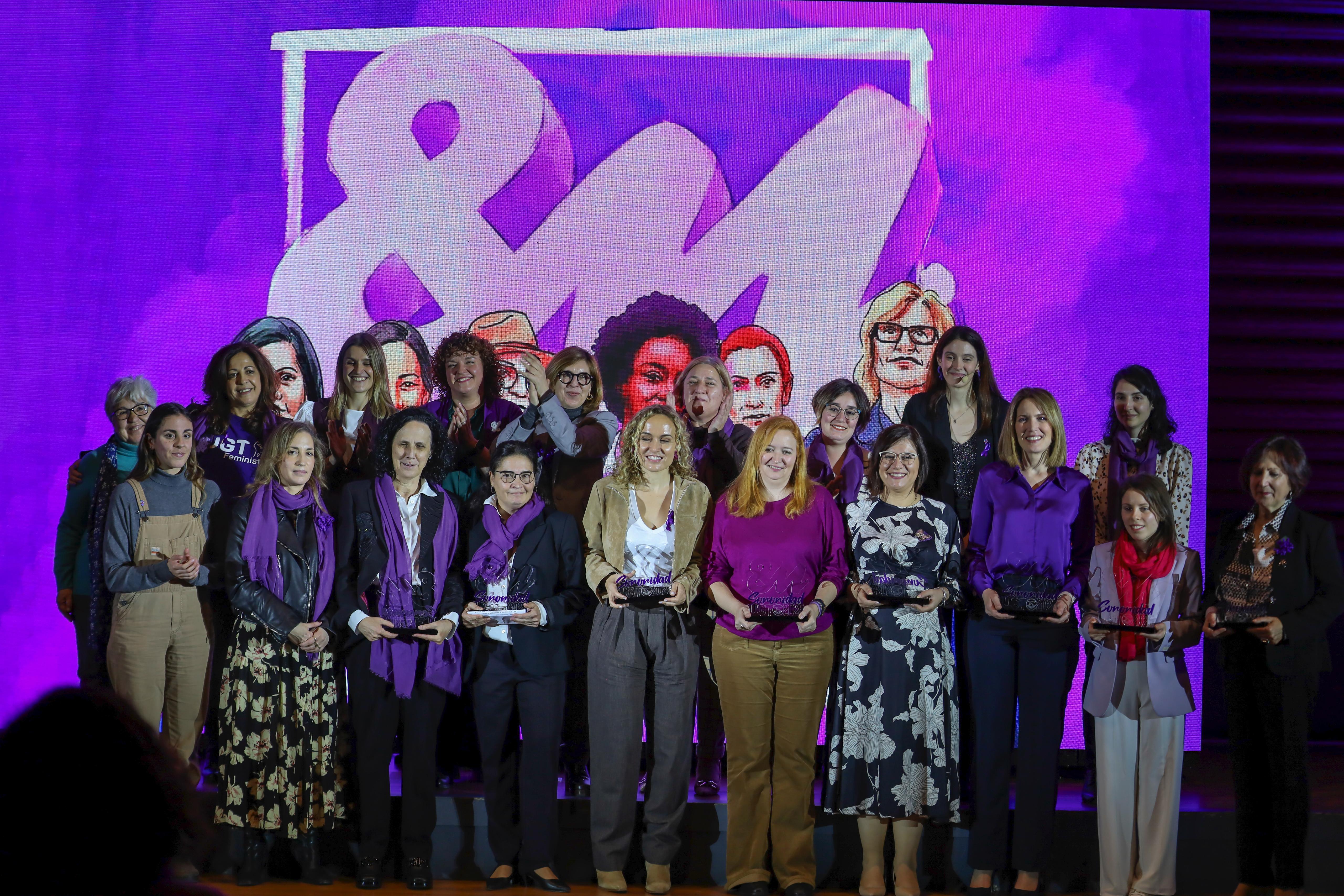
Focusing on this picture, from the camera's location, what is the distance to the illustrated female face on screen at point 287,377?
16.0ft

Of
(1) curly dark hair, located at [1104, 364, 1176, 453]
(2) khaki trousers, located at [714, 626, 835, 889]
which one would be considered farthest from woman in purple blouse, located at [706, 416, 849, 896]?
(1) curly dark hair, located at [1104, 364, 1176, 453]

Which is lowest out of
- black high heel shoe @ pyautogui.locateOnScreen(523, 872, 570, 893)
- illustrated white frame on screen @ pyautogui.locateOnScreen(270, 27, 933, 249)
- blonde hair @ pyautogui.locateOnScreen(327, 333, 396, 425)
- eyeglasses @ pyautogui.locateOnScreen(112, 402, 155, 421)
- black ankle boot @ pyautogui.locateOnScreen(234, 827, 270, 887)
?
black high heel shoe @ pyautogui.locateOnScreen(523, 872, 570, 893)

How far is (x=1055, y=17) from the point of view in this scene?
5.05 meters

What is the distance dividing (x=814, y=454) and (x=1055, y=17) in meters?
2.53

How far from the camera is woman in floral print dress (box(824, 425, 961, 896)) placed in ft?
12.1

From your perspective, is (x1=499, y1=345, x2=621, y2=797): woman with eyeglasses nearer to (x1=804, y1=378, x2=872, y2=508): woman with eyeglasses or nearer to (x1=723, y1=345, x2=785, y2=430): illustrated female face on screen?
(x1=723, y1=345, x2=785, y2=430): illustrated female face on screen

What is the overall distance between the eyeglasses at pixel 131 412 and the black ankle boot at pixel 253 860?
177 cm

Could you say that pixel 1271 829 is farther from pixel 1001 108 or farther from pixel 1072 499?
pixel 1001 108

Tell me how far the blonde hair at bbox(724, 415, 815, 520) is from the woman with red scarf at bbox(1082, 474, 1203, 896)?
114 cm

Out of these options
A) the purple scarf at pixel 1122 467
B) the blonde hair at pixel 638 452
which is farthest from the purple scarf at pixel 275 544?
the purple scarf at pixel 1122 467

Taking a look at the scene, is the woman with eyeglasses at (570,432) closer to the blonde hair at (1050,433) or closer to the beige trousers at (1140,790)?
the blonde hair at (1050,433)

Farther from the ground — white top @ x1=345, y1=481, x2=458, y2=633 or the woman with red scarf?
white top @ x1=345, y1=481, x2=458, y2=633

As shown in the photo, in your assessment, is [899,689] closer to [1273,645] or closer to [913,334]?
[1273,645]

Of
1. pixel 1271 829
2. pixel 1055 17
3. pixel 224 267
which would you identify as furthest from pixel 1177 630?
Result: pixel 224 267
